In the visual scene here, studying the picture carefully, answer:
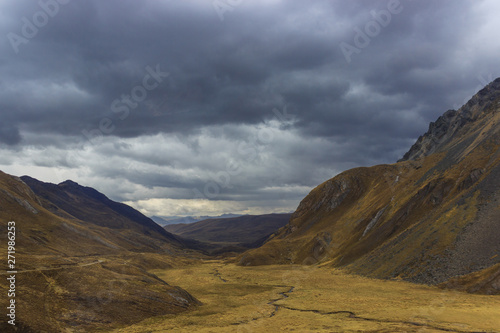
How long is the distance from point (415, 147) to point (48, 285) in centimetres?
18518

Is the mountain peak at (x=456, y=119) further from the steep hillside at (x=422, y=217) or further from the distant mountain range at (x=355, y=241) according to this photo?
the distant mountain range at (x=355, y=241)

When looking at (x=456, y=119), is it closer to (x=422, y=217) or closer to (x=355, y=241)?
(x=355, y=241)

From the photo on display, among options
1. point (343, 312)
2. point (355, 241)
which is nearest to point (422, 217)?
point (355, 241)

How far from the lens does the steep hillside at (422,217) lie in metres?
53.5

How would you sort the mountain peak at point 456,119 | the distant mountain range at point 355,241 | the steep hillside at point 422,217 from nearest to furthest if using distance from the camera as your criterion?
the distant mountain range at point 355,241, the steep hillside at point 422,217, the mountain peak at point 456,119

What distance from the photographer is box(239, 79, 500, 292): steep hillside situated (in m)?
53.5

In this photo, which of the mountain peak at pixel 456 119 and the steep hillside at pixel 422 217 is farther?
the mountain peak at pixel 456 119

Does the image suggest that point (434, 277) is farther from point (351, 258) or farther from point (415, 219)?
point (351, 258)

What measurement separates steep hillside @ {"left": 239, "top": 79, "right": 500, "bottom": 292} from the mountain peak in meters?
0.58

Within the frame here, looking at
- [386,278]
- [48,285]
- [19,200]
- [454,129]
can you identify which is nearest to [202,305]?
[48,285]

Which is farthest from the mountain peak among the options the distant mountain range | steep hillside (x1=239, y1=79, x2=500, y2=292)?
the distant mountain range

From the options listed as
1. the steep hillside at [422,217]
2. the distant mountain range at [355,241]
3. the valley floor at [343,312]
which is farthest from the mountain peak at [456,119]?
the valley floor at [343,312]

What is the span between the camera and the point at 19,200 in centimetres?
10950

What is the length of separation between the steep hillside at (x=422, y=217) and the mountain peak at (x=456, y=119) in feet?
1.89
